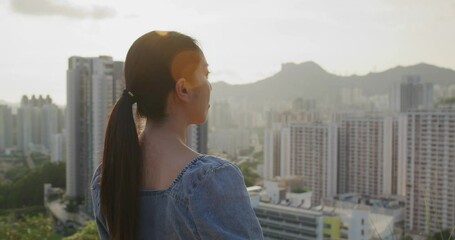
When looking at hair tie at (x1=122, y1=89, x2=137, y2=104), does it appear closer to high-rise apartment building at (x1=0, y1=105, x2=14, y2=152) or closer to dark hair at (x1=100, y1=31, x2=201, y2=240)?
dark hair at (x1=100, y1=31, x2=201, y2=240)

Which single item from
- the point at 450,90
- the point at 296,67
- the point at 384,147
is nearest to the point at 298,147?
the point at 384,147

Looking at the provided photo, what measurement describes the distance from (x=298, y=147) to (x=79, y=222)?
7.01m

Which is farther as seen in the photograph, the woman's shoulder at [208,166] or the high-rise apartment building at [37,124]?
the high-rise apartment building at [37,124]

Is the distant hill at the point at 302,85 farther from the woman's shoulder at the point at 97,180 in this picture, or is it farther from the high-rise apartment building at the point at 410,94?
the woman's shoulder at the point at 97,180

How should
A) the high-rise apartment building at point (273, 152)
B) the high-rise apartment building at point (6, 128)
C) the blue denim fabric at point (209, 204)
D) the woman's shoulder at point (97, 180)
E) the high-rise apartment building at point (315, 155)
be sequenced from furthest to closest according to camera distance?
the high-rise apartment building at point (273, 152)
the high-rise apartment building at point (6, 128)
the high-rise apartment building at point (315, 155)
the woman's shoulder at point (97, 180)
the blue denim fabric at point (209, 204)

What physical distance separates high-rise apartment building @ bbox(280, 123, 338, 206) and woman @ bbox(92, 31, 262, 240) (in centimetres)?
1482

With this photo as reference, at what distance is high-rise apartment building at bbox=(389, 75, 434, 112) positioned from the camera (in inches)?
863

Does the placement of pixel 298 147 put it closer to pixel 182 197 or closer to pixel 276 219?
pixel 276 219

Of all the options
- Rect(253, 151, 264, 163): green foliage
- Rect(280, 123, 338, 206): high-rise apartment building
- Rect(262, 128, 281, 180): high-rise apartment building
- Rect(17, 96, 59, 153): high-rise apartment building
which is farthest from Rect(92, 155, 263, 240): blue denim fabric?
Rect(253, 151, 264, 163): green foliage

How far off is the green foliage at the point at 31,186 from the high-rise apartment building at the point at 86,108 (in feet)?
4.52

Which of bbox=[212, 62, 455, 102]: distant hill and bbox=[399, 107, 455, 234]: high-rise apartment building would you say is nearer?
A: bbox=[399, 107, 455, 234]: high-rise apartment building

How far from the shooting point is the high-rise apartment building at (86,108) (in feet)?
37.8

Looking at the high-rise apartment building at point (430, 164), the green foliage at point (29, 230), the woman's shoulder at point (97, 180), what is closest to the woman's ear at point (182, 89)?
the woman's shoulder at point (97, 180)

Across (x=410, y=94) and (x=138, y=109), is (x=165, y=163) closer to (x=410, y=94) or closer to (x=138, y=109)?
(x=138, y=109)
